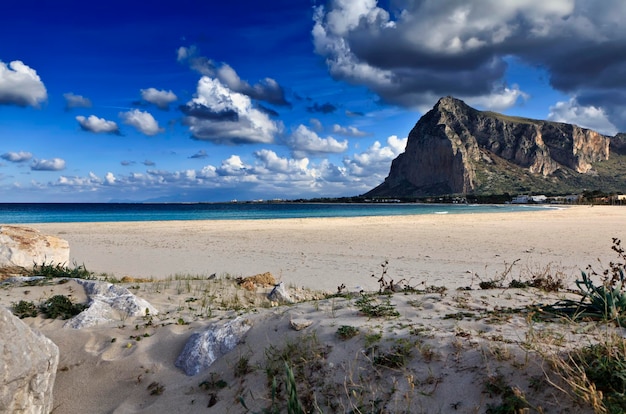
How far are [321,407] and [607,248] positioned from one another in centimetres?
1723

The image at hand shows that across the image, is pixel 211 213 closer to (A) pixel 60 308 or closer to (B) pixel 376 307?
(A) pixel 60 308

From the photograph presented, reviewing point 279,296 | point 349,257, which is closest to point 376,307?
point 279,296

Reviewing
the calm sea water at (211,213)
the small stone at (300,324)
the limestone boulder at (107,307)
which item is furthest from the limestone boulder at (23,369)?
the calm sea water at (211,213)

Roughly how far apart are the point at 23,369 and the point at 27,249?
28.1 ft

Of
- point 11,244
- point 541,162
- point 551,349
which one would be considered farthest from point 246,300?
point 541,162

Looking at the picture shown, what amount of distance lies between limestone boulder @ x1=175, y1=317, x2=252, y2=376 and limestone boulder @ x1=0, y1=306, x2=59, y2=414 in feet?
4.39

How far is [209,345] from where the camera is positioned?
5.02 m

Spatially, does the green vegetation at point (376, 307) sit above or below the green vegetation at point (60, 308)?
above

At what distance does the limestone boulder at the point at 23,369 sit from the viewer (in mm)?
3732

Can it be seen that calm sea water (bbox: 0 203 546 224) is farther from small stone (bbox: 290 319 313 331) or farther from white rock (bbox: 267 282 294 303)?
small stone (bbox: 290 319 313 331)

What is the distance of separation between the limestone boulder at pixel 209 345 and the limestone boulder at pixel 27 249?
8.00 m

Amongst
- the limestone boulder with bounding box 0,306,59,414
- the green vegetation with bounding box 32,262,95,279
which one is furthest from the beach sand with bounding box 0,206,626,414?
the green vegetation with bounding box 32,262,95,279

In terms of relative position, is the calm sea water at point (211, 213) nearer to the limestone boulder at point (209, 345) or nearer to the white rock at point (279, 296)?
the white rock at point (279, 296)

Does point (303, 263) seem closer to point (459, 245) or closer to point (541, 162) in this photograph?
point (459, 245)
